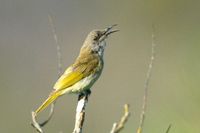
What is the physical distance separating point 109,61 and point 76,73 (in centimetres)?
912

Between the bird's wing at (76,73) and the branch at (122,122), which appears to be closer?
the branch at (122,122)

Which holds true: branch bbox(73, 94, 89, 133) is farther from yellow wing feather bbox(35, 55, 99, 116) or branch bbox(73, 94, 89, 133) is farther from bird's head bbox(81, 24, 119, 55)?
bird's head bbox(81, 24, 119, 55)

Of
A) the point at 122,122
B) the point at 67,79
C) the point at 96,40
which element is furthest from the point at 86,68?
the point at 122,122

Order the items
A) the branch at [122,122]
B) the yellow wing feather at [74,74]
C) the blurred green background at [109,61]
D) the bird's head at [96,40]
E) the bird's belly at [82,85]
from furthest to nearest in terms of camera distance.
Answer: the blurred green background at [109,61]
the bird's head at [96,40]
the bird's belly at [82,85]
the yellow wing feather at [74,74]
the branch at [122,122]

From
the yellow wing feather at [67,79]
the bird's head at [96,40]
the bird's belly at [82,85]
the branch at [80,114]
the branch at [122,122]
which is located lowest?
the branch at [122,122]

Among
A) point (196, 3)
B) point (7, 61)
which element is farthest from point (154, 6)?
point (7, 61)

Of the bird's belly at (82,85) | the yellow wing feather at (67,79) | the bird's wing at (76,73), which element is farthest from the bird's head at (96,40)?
the yellow wing feather at (67,79)

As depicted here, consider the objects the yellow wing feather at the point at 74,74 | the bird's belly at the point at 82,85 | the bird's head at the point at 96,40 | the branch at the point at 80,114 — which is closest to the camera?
the branch at the point at 80,114

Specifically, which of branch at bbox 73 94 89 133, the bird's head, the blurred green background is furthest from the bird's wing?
the blurred green background

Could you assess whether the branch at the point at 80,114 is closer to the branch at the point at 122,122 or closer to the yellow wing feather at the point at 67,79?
the yellow wing feather at the point at 67,79

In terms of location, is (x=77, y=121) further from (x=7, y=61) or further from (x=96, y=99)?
(x=7, y=61)

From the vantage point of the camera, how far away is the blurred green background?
38.3 feet

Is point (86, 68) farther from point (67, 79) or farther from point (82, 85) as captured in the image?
point (67, 79)

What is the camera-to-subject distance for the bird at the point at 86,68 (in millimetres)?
9148
